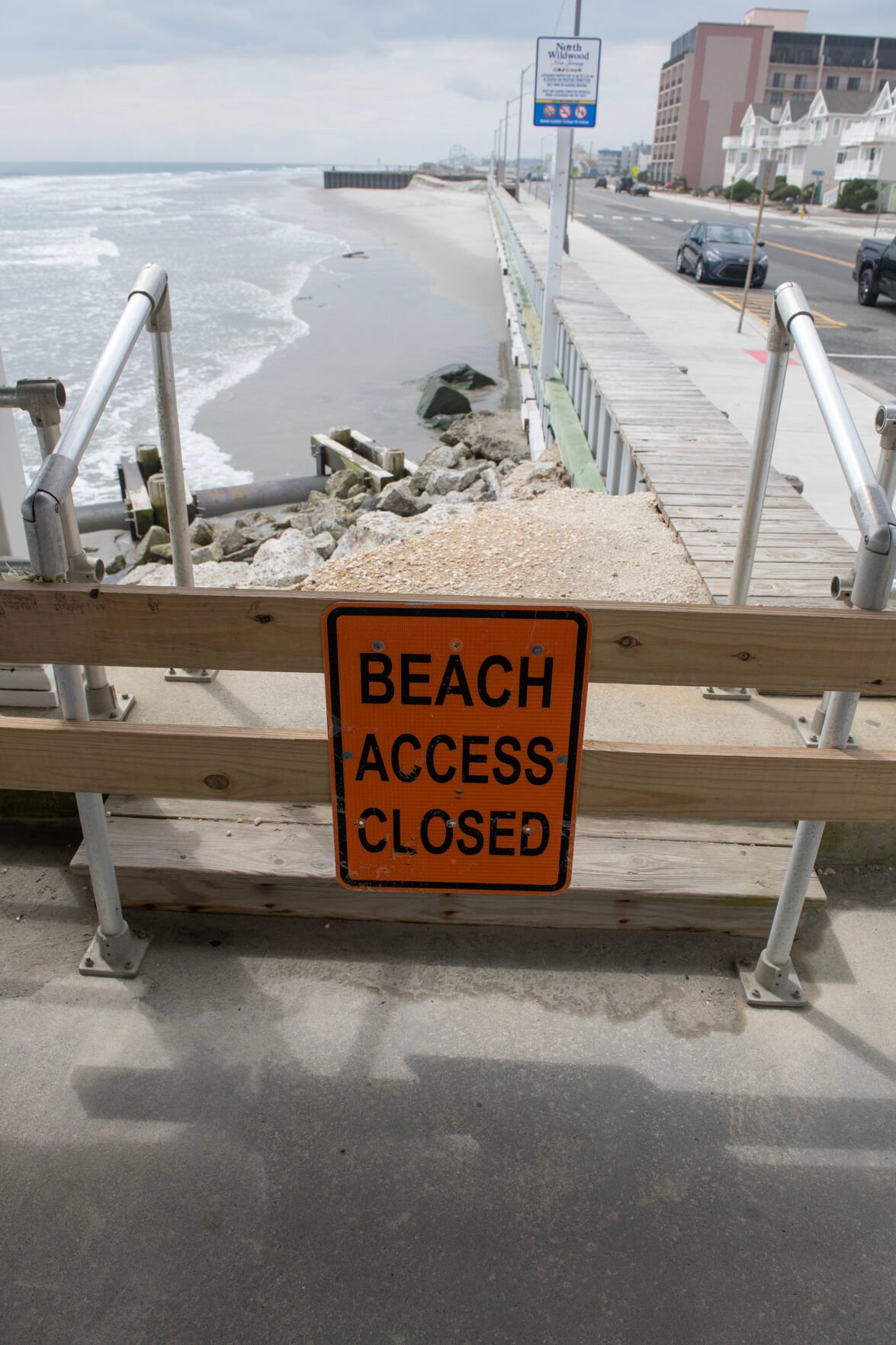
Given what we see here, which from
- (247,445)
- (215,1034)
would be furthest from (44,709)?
(247,445)

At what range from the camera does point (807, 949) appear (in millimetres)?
2908

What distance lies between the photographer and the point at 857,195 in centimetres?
6028

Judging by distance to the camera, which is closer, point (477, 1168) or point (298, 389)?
point (477, 1168)

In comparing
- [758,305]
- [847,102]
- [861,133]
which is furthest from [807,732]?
[847,102]

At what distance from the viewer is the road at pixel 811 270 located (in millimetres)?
15320

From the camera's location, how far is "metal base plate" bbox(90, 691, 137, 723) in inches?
130

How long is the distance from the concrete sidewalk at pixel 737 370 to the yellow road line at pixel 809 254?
4.78 metres

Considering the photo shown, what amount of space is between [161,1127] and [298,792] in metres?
0.87

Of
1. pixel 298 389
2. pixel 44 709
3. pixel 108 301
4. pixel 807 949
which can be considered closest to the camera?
pixel 807 949

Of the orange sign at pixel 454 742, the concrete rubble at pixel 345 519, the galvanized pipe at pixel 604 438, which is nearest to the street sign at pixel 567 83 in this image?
the concrete rubble at pixel 345 519

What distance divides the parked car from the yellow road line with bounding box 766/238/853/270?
5275 mm

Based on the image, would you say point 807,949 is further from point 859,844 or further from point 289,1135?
point 289,1135

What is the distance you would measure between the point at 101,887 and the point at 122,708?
2.95 feet

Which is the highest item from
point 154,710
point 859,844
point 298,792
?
point 298,792
